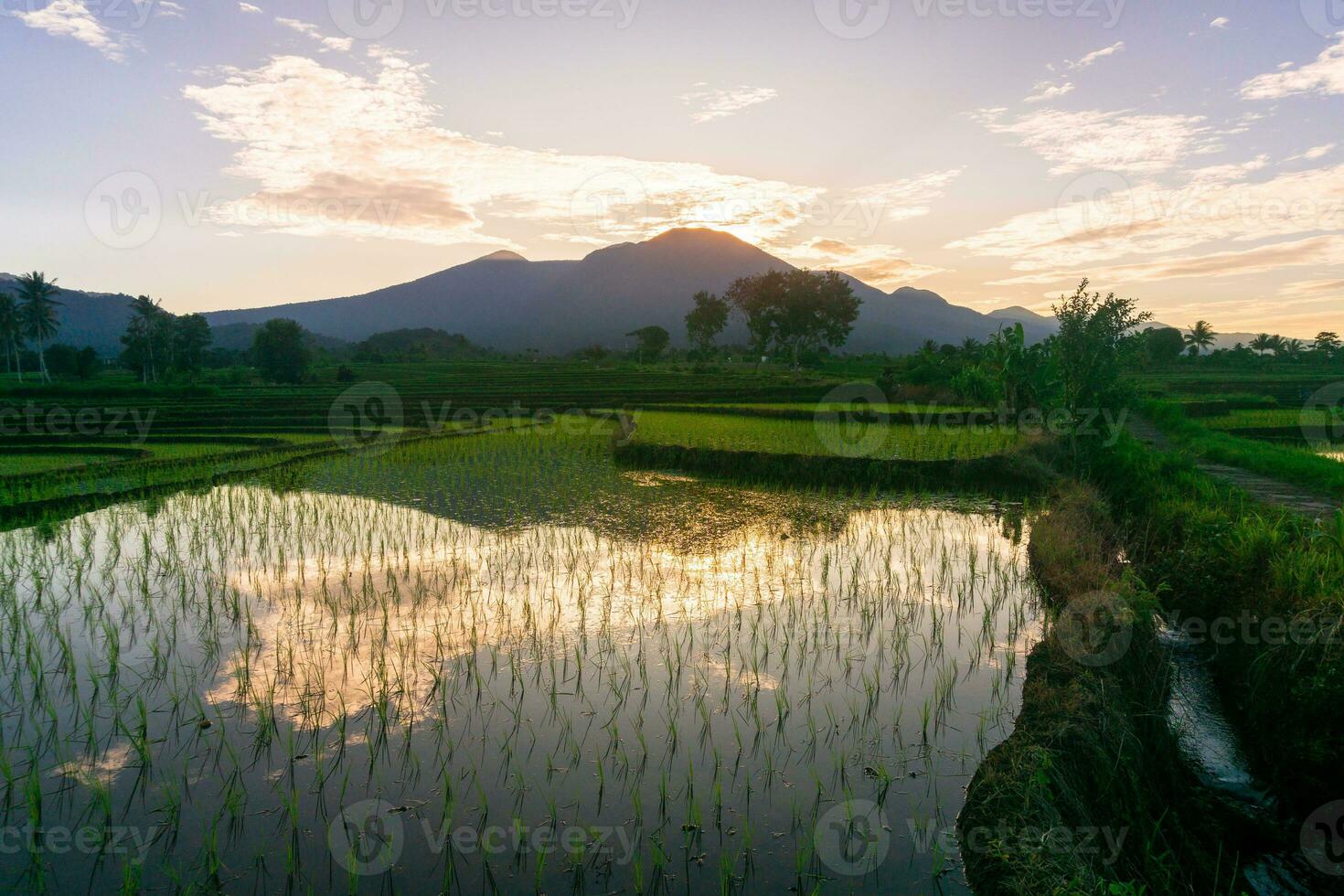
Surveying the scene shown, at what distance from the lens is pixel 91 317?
170m

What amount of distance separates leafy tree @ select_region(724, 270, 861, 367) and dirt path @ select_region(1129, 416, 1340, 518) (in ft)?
115

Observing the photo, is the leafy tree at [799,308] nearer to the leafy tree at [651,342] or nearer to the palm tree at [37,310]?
the leafy tree at [651,342]

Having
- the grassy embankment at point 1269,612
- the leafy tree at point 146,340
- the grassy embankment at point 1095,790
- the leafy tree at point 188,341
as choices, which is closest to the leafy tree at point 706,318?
the leafy tree at point 188,341

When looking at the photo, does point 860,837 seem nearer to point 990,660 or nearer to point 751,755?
point 751,755

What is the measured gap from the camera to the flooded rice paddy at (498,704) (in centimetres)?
396

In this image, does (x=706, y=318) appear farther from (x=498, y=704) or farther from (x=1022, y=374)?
(x=498, y=704)

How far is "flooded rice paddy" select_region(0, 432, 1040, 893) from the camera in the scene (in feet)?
13.0

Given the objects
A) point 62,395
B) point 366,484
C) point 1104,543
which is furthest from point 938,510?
point 62,395

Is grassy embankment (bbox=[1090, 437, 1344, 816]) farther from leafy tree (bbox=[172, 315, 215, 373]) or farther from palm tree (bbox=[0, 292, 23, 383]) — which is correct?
palm tree (bbox=[0, 292, 23, 383])

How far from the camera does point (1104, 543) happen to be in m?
10.0

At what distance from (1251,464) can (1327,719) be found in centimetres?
1205

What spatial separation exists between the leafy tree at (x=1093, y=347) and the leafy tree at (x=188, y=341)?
5810cm

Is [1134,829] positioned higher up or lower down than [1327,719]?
lower down

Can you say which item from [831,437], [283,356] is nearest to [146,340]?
[283,356]
